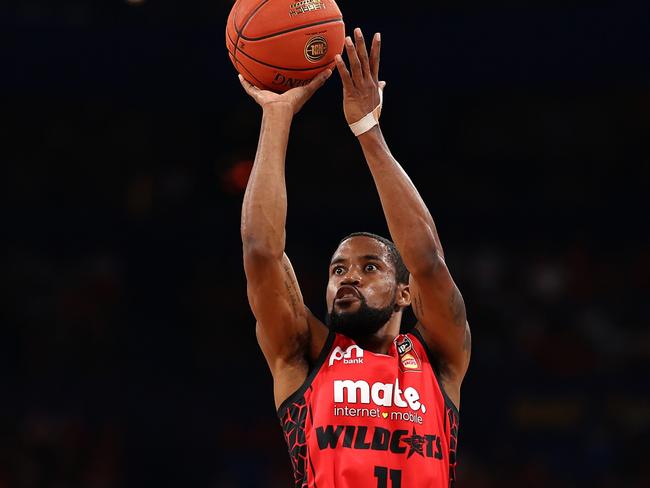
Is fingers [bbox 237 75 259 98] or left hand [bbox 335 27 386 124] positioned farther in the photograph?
fingers [bbox 237 75 259 98]

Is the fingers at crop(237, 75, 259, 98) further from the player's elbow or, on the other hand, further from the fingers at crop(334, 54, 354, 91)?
the player's elbow

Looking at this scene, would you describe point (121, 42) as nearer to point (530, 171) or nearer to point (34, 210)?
point (34, 210)

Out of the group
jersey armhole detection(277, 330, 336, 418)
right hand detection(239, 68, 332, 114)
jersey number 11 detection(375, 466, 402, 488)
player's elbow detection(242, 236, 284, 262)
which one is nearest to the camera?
jersey number 11 detection(375, 466, 402, 488)

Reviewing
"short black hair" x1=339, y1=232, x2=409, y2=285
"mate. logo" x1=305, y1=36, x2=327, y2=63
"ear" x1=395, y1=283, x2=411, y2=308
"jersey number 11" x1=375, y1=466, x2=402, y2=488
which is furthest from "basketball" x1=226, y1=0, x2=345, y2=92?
"jersey number 11" x1=375, y1=466, x2=402, y2=488

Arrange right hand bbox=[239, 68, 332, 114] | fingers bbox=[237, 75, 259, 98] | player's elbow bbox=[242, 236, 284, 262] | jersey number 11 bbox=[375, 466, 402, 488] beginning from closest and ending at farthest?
jersey number 11 bbox=[375, 466, 402, 488], player's elbow bbox=[242, 236, 284, 262], right hand bbox=[239, 68, 332, 114], fingers bbox=[237, 75, 259, 98]

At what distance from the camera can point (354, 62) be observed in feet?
13.5

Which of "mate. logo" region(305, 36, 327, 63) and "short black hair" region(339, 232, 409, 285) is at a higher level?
"mate. logo" region(305, 36, 327, 63)

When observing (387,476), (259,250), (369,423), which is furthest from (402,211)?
(387,476)

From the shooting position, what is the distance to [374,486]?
385 centimetres

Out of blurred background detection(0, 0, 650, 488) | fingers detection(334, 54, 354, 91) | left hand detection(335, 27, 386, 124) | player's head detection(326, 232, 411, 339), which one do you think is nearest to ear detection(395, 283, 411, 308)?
player's head detection(326, 232, 411, 339)

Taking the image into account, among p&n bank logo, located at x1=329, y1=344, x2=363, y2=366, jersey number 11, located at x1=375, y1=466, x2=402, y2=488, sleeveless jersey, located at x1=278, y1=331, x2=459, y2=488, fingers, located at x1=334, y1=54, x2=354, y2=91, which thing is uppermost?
fingers, located at x1=334, y1=54, x2=354, y2=91

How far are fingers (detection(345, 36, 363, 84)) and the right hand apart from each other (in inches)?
8.1

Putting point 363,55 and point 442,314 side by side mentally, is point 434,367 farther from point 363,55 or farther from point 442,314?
point 363,55

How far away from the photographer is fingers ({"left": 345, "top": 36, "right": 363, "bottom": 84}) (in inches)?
161
